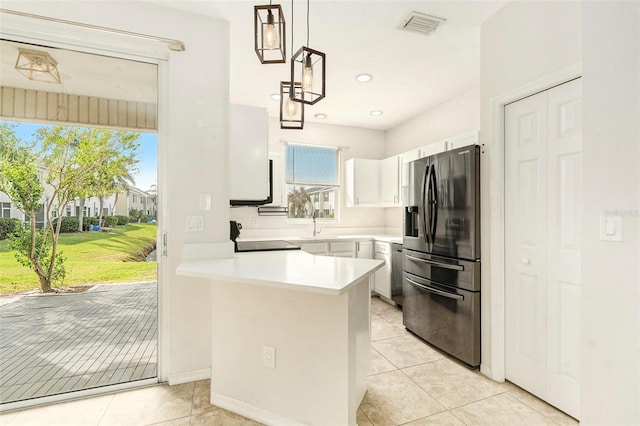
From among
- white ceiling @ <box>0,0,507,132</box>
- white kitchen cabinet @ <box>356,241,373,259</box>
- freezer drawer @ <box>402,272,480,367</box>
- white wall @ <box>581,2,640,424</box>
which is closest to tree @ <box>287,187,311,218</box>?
white kitchen cabinet @ <box>356,241,373,259</box>

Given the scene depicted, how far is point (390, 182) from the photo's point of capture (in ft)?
15.1

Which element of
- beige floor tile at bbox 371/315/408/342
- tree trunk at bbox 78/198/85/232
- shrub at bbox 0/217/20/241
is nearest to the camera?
shrub at bbox 0/217/20/241

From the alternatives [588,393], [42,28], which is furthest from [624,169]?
[42,28]

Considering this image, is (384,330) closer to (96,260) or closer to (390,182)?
(390,182)

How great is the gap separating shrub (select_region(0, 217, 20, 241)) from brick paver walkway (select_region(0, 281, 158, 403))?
1.46 ft

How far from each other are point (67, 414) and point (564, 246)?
332 centimetres

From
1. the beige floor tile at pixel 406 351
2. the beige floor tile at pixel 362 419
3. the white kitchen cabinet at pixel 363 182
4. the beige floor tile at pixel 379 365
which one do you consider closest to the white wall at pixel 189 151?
the beige floor tile at pixel 362 419

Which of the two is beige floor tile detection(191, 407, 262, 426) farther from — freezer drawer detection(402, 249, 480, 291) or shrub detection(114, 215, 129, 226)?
freezer drawer detection(402, 249, 480, 291)

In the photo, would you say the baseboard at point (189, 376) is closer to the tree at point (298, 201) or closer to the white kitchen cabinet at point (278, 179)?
the white kitchen cabinet at point (278, 179)

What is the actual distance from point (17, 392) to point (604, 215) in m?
3.47

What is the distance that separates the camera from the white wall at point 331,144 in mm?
4480

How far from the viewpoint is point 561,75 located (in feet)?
6.17

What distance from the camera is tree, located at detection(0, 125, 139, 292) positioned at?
2000 mm

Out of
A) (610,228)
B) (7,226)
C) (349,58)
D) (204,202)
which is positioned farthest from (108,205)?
(610,228)
